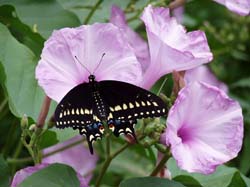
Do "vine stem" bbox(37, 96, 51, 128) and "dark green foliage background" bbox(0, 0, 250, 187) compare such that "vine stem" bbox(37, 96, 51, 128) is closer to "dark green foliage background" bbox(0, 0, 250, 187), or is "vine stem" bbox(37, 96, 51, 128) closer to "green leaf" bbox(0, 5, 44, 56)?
"dark green foliage background" bbox(0, 0, 250, 187)

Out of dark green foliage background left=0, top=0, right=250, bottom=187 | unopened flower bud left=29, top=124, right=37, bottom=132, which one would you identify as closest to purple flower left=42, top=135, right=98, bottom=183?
dark green foliage background left=0, top=0, right=250, bottom=187

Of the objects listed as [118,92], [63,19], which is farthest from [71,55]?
[63,19]

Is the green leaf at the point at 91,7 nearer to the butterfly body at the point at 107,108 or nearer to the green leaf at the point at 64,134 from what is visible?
the green leaf at the point at 64,134

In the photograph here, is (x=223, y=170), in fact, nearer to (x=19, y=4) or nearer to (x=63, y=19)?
(x=63, y=19)

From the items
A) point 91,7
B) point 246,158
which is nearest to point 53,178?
point 91,7

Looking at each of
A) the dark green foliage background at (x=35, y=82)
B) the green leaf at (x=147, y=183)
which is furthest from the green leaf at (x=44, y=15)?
the green leaf at (x=147, y=183)
